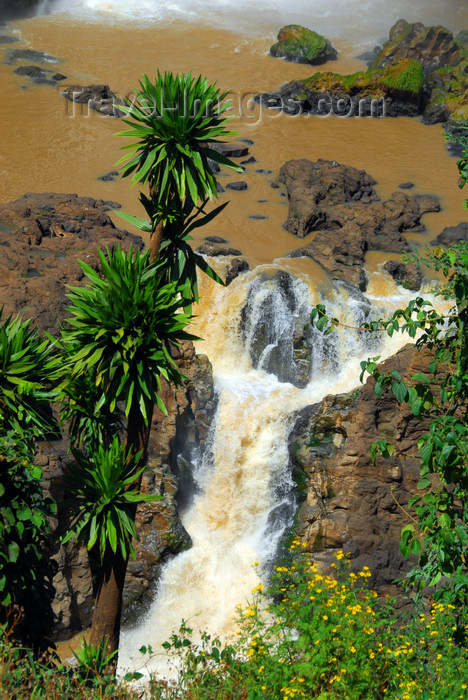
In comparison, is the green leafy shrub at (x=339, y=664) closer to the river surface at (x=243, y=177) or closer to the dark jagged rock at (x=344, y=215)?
the river surface at (x=243, y=177)

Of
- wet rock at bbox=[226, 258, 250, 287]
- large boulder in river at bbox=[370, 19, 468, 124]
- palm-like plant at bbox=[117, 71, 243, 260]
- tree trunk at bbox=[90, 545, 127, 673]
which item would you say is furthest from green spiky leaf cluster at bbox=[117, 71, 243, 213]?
large boulder in river at bbox=[370, 19, 468, 124]

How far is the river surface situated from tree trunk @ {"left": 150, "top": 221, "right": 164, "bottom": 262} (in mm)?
7371

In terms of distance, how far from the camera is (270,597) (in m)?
16.8

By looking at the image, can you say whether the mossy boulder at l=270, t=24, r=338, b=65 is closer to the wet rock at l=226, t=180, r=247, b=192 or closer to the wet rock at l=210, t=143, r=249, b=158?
the wet rock at l=210, t=143, r=249, b=158

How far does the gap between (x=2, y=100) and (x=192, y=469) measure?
1950 cm

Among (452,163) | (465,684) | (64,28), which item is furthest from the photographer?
(64,28)

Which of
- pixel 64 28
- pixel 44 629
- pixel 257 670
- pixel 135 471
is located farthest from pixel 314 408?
pixel 64 28

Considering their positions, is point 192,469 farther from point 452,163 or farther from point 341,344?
point 452,163

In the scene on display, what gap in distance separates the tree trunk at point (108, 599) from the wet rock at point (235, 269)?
11143 mm

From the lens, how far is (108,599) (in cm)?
1219

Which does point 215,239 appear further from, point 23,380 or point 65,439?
point 23,380

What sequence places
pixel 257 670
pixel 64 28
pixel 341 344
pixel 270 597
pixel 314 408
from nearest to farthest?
pixel 257 670
pixel 270 597
pixel 314 408
pixel 341 344
pixel 64 28

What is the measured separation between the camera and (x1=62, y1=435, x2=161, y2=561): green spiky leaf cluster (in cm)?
1124

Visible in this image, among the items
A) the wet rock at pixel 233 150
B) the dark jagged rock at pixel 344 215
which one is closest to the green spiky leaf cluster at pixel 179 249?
the dark jagged rock at pixel 344 215
